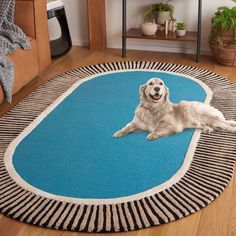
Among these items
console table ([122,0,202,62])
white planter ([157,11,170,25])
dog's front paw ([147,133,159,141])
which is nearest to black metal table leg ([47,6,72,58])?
console table ([122,0,202,62])

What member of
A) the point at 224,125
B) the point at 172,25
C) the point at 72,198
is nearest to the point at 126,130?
the point at 224,125

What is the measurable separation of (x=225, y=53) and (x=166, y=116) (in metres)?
1.21

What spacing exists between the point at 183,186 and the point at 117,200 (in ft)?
1.06

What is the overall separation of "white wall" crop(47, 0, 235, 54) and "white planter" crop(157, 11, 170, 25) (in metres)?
0.12

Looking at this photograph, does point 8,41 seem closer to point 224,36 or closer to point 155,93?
point 155,93

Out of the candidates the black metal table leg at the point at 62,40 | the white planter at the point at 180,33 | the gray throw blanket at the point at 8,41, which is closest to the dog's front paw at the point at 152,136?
the gray throw blanket at the point at 8,41

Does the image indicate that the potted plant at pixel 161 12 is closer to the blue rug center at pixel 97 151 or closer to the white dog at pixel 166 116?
the blue rug center at pixel 97 151

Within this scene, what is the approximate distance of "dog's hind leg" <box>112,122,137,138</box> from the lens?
2.40 metres

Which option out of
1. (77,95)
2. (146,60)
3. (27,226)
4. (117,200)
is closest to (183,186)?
(117,200)

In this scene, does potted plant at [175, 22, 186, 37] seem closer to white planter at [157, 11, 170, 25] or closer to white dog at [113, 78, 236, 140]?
white planter at [157, 11, 170, 25]

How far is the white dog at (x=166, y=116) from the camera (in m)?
2.43

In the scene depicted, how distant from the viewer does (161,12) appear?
142 inches

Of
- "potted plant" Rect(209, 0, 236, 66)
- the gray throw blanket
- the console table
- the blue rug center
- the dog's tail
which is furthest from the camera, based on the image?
the console table

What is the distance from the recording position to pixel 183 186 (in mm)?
1933
